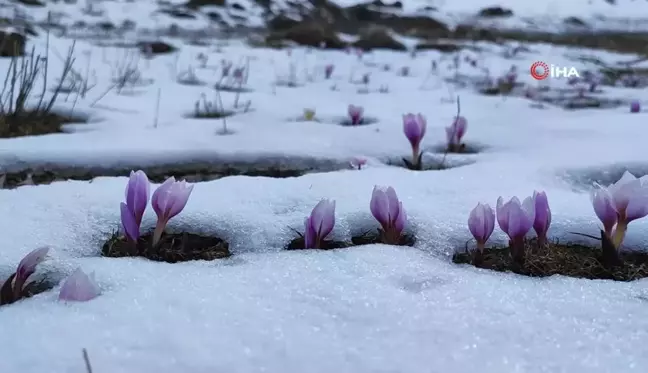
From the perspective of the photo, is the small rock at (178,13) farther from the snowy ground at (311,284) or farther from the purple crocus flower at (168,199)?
the purple crocus flower at (168,199)

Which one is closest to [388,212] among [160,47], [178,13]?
[160,47]

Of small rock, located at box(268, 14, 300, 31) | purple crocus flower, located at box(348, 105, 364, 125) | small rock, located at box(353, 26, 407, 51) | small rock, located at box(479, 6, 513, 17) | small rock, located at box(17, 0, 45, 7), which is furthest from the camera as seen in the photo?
small rock, located at box(479, 6, 513, 17)

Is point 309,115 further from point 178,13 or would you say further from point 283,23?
point 178,13

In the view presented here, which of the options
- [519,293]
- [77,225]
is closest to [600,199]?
[519,293]

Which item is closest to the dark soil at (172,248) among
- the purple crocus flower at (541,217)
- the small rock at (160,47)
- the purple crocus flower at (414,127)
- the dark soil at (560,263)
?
the dark soil at (560,263)

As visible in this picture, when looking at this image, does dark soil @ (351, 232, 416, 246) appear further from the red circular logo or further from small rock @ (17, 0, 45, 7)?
small rock @ (17, 0, 45, 7)

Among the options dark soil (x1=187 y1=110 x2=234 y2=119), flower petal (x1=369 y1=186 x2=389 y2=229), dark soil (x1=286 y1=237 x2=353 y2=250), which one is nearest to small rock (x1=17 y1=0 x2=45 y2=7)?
dark soil (x1=187 y1=110 x2=234 y2=119)
